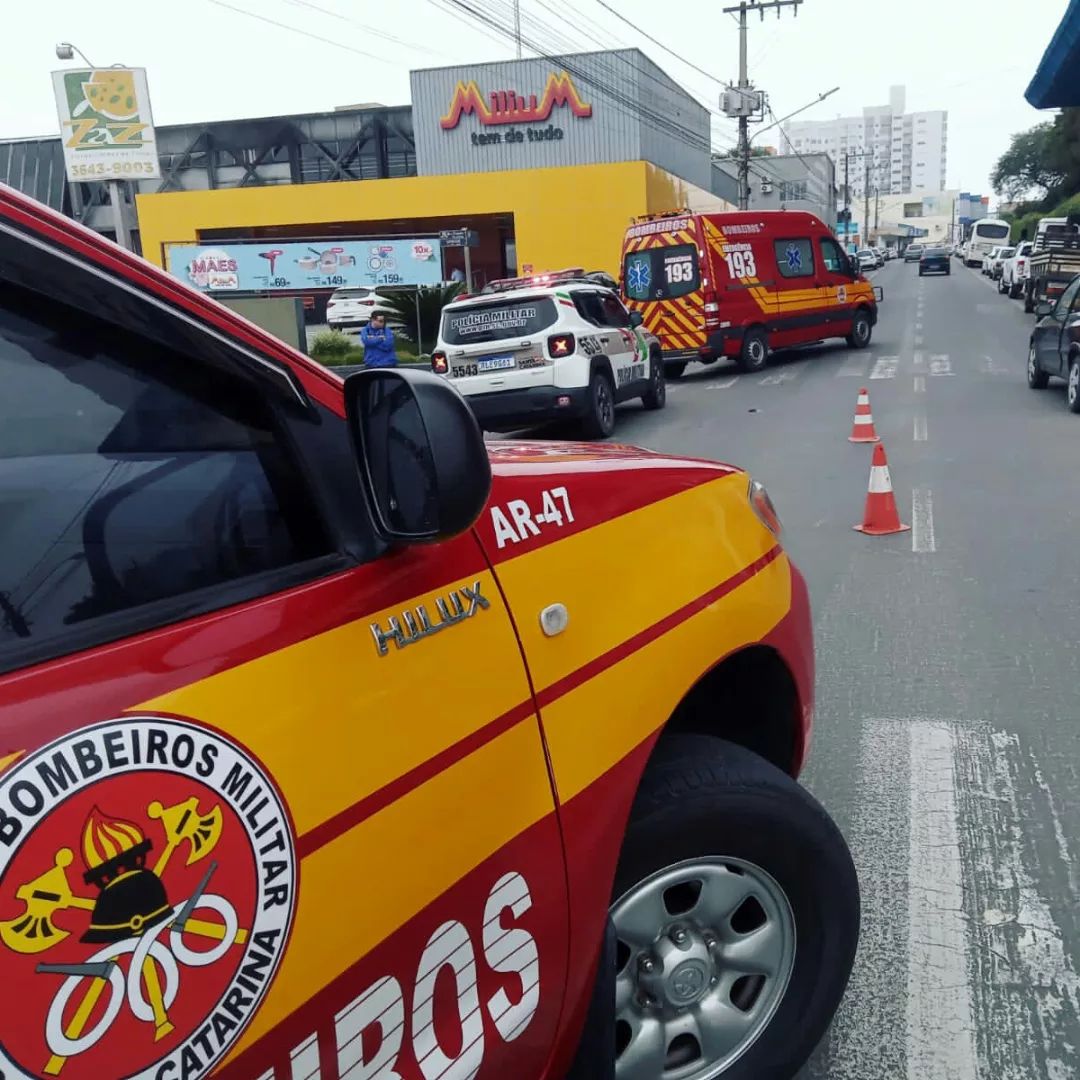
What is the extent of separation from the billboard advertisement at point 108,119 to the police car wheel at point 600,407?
64.1 ft

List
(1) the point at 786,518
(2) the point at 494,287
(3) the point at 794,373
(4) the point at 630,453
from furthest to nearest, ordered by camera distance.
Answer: (3) the point at 794,373
(2) the point at 494,287
(1) the point at 786,518
(4) the point at 630,453

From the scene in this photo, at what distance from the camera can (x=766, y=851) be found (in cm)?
240

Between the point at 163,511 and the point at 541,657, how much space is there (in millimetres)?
707

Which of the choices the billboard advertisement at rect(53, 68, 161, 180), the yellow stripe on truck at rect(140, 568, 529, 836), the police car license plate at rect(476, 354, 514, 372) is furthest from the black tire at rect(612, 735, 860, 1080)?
the billboard advertisement at rect(53, 68, 161, 180)

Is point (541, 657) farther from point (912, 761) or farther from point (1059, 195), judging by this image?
point (1059, 195)

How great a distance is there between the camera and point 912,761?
170 inches

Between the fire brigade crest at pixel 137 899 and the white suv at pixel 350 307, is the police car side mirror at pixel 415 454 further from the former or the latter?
the white suv at pixel 350 307

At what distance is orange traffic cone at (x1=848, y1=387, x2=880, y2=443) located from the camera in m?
11.1

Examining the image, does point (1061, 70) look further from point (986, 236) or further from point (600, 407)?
point (986, 236)

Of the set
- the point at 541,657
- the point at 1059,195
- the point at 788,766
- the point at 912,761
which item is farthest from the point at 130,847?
the point at 1059,195

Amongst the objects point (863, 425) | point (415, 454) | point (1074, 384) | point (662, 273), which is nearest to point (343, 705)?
point (415, 454)

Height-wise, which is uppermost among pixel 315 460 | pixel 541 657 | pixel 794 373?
pixel 315 460

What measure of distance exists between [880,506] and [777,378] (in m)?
11.9

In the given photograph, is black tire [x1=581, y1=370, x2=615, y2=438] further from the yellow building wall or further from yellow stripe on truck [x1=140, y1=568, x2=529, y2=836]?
the yellow building wall
